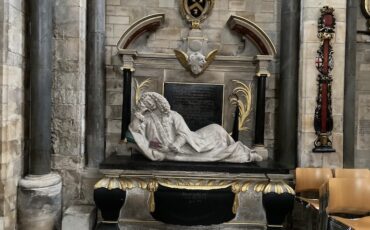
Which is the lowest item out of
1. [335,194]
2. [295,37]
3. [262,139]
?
[335,194]

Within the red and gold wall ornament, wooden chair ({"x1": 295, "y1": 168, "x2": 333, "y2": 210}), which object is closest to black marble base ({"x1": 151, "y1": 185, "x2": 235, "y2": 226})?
wooden chair ({"x1": 295, "y1": 168, "x2": 333, "y2": 210})

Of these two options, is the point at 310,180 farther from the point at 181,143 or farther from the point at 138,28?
the point at 138,28

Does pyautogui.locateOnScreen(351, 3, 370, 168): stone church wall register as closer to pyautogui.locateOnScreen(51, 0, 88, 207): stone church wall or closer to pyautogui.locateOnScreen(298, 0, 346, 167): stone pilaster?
pyautogui.locateOnScreen(298, 0, 346, 167): stone pilaster

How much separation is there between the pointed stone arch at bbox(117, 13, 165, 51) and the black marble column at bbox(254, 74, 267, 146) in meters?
1.43

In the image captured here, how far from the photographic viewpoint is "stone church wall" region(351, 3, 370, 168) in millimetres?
4547

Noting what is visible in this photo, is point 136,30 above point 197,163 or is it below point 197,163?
above

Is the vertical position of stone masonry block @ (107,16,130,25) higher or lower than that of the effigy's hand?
higher

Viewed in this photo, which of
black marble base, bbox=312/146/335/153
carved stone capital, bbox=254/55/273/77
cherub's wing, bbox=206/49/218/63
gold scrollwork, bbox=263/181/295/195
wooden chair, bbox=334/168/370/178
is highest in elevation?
cherub's wing, bbox=206/49/218/63

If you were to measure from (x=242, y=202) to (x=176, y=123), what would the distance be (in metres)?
1.19

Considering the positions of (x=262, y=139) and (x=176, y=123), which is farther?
(x=262, y=139)

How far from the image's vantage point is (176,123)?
3918mm

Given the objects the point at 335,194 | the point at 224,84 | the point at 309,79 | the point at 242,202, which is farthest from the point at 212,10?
the point at 335,194

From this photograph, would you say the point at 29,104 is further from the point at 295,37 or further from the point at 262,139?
the point at 295,37

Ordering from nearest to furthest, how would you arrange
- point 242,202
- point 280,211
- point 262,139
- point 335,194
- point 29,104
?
point 335,194, point 280,211, point 29,104, point 242,202, point 262,139
